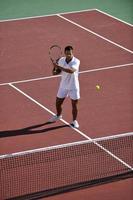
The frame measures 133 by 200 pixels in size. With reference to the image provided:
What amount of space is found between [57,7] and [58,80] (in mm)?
6775

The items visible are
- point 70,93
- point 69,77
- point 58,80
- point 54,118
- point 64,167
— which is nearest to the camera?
point 64,167

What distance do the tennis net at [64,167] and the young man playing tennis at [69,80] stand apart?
1.08 meters

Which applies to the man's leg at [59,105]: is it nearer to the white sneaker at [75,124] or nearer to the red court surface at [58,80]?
the red court surface at [58,80]

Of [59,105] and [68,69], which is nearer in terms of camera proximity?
[68,69]

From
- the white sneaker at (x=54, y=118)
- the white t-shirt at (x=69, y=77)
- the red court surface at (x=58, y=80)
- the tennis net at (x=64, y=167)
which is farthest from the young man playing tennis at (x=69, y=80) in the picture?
the tennis net at (x=64, y=167)

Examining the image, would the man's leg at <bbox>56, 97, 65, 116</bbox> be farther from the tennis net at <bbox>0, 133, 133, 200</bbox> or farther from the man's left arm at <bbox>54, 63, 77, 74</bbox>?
the tennis net at <bbox>0, 133, 133, 200</bbox>

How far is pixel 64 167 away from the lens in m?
11.5

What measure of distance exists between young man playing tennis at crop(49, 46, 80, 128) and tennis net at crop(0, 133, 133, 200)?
108 centimetres

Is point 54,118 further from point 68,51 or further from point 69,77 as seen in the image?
point 68,51

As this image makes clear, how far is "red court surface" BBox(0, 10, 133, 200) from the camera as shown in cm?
1286

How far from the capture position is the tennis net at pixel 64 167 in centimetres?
1089

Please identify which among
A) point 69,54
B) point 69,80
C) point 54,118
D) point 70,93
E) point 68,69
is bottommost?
point 54,118

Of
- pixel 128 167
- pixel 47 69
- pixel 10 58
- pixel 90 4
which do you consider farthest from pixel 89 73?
pixel 90 4

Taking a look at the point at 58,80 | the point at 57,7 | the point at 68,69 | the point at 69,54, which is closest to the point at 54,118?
the point at 68,69
